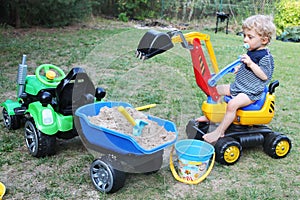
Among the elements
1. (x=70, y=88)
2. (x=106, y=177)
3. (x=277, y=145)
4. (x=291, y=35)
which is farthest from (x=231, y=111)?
(x=291, y=35)

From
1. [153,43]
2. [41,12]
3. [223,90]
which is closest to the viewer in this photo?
[153,43]

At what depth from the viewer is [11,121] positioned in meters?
3.00

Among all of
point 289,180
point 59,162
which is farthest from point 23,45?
point 289,180

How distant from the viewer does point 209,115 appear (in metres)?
2.79

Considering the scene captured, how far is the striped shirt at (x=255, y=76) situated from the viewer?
265 centimetres

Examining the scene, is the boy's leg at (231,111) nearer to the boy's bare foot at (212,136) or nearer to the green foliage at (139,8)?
the boy's bare foot at (212,136)

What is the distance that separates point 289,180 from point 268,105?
549 mm

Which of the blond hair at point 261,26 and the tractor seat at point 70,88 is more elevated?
the blond hair at point 261,26

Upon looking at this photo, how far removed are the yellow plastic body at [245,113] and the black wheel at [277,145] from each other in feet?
0.48

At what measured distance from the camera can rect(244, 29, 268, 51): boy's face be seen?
8.66 feet

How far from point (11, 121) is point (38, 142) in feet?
1.99

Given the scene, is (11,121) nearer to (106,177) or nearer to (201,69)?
(106,177)

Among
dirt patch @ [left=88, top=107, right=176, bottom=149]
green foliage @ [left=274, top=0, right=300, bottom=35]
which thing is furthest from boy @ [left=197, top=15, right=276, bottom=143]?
green foliage @ [left=274, top=0, right=300, bottom=35]

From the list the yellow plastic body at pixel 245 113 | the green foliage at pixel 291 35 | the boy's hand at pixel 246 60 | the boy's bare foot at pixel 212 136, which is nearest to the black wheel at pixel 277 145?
the yellow plastic body at pixel 245 113
